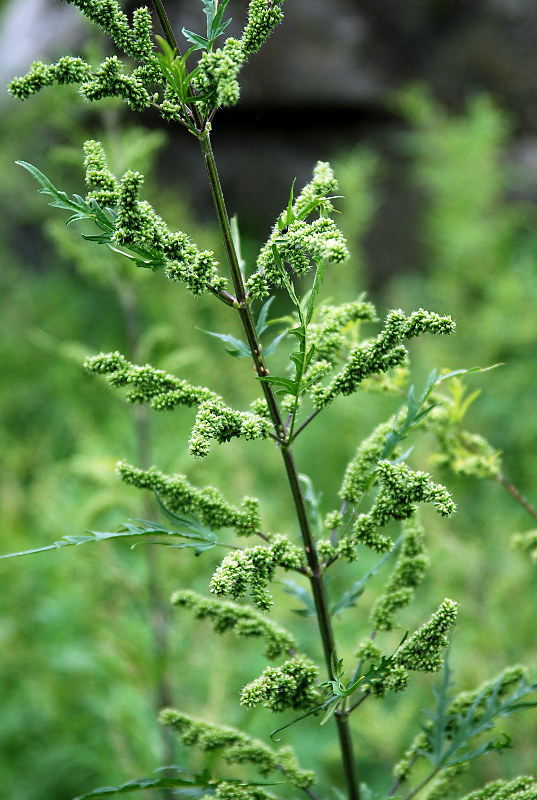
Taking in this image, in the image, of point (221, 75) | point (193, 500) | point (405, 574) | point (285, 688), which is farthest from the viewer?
point (405, 574)

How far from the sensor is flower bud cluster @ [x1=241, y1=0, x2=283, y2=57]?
100 cm

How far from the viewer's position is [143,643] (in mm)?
2561

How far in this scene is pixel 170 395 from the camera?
109 centimetres

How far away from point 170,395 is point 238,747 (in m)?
0.57

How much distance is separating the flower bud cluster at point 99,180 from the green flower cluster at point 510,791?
97cm

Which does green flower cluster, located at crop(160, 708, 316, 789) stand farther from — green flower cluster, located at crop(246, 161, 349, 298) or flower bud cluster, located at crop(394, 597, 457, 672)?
green flower cluster, located at crop(246, 161, 349, 298)

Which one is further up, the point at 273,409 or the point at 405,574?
the point at 273,409

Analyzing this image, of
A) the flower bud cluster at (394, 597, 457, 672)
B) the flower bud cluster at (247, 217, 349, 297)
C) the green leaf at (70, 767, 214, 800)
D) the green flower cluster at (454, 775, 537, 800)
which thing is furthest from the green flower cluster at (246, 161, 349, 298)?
the green flower cluster at (454, 775, 537, 800)

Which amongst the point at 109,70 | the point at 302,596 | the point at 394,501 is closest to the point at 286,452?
the point at 394,501

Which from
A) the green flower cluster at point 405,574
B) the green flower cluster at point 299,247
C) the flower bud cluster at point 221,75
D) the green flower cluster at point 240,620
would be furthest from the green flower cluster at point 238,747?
the flower bud cluster at point 221,75

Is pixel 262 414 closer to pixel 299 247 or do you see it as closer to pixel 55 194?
pixel 299 247

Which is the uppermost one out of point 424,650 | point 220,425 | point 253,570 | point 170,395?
point 170,395

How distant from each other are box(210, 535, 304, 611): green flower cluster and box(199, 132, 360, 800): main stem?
2.2 inches

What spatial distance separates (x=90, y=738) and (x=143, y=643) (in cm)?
43
